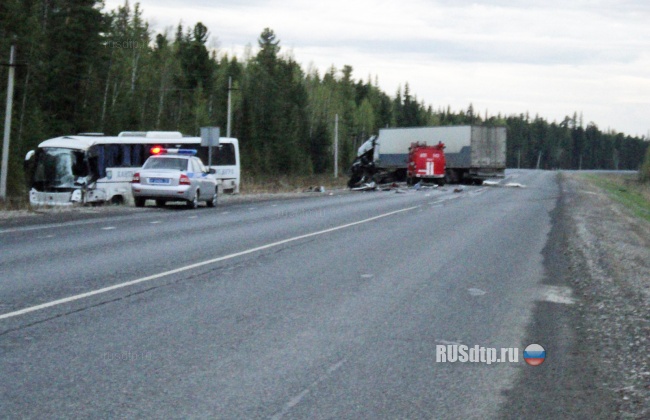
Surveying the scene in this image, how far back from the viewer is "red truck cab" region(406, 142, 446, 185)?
56.8 meters

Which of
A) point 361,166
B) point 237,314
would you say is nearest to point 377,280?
point 237,314

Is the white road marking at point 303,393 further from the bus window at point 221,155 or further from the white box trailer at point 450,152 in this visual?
the white box trailer at point 450,152

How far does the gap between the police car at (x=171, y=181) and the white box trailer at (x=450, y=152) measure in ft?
98.4

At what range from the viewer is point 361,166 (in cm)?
5988

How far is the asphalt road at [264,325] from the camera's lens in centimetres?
575

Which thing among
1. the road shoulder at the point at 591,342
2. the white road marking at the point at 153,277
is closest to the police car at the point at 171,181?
the white road marking at the point at 153,277

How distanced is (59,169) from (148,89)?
2038 inches

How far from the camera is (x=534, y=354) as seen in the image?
24.2 feet

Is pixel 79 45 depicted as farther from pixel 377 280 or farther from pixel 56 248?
pixel 377 280

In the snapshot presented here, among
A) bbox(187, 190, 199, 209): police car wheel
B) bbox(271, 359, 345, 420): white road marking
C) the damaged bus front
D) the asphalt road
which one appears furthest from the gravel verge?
the damaged bus front

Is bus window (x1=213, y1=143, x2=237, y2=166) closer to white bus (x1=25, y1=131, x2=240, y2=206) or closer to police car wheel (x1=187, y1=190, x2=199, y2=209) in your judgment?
white bus (x1=25, y1=131, x2=240, y2=206)

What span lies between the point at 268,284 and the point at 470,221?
45.2ft

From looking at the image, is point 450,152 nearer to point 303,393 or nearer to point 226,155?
point 226,155

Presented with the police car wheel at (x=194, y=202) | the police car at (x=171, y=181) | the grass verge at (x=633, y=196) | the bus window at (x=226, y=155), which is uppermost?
the bus window at (x=226, y=155)
